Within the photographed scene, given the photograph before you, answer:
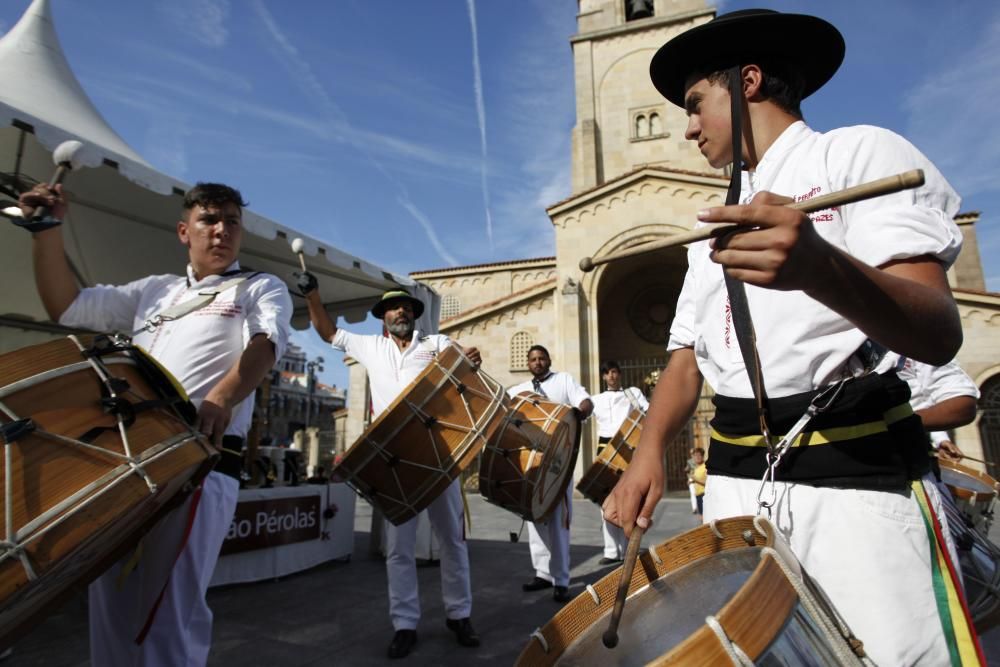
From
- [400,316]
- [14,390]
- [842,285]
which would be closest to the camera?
[842,285]

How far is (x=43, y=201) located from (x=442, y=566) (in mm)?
3122

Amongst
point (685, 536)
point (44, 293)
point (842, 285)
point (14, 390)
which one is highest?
point (44, 293)

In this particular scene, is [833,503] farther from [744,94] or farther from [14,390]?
[14,390]

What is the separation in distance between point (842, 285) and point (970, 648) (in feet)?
2.69

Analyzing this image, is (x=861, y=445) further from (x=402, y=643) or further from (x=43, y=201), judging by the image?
(x=402, y=643)

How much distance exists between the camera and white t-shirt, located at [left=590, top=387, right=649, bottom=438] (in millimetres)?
7402

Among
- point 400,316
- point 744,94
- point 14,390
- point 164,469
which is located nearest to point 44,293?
point 14,390

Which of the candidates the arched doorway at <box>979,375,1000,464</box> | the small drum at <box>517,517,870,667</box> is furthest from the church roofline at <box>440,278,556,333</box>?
the small drum at <box>517,517,870,667</box>

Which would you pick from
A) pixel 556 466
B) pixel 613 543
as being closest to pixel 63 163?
pixel 556 466

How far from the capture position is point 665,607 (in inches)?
45.4

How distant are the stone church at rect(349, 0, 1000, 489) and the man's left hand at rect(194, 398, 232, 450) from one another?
9753 mm

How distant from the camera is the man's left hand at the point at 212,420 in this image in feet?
6.00

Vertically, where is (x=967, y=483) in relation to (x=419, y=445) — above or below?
below

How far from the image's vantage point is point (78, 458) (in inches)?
52.5
